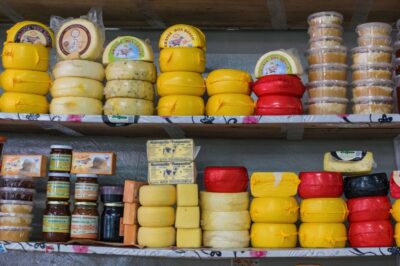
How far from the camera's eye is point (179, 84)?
76.4 inches

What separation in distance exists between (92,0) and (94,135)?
0.58m

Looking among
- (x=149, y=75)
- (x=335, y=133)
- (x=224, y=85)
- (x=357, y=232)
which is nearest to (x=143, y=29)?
(x=149, y=75)

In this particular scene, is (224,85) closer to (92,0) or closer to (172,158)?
(172,158)

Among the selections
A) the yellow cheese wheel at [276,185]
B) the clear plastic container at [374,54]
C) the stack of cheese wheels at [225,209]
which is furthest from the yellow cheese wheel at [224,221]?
the clear plastic container at [374,54]

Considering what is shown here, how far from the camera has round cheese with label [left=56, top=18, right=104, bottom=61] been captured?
2012 millimetres

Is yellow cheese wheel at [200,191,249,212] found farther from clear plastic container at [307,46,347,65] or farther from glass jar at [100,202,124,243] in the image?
clear plastic container at [307,46,347,65]

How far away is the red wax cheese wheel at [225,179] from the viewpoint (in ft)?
6.34

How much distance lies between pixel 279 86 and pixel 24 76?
94 centimetres

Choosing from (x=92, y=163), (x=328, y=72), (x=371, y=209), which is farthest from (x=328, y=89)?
(x=92, y=163)

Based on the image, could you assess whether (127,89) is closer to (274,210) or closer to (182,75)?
(182,75)

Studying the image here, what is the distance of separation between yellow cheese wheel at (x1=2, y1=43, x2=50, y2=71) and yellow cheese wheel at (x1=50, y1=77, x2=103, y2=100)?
0.35ft

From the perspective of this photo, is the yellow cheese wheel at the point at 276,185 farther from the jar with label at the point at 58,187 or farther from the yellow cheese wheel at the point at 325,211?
the jar with label at the point at 58,187

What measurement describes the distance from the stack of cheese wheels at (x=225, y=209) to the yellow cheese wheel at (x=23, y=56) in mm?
767

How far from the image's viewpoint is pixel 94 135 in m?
2.34
